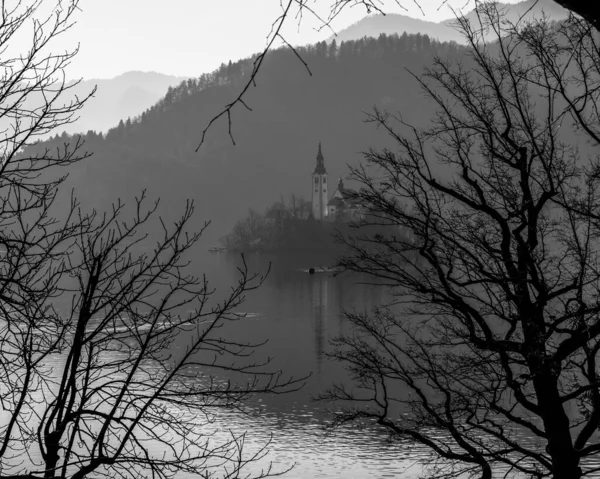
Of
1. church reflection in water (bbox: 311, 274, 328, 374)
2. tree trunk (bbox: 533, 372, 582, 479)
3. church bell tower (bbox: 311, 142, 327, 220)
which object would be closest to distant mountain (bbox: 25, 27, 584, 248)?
church bell tower (bbox: 311, 142, 327, 220)

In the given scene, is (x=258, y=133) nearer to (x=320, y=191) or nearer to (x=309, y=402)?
(x=320, y=191)

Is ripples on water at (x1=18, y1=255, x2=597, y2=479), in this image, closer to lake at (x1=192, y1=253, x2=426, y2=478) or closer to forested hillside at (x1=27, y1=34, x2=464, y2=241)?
lake at (x1=192, y1=253, x2=426, y2=478)

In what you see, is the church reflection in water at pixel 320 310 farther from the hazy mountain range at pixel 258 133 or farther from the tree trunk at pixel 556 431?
the hazy mountain range at pixel 258 133

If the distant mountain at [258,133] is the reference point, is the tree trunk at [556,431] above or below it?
below

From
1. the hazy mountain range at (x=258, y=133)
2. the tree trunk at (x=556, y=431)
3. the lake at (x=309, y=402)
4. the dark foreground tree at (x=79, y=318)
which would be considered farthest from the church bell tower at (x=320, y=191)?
the tree trunk at (x=556, y=431)

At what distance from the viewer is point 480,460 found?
594 cm

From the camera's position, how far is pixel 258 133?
171625 millimetres

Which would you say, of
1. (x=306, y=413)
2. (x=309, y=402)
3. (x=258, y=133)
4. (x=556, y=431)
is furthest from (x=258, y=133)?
(x=556, y=431)

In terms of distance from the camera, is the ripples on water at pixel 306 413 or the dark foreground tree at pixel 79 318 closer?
the dark foreground tree at pixel 79 318

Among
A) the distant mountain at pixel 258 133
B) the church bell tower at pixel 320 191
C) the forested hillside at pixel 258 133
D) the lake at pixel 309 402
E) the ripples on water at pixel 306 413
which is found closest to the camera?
the ripples on water at pixel 306 413

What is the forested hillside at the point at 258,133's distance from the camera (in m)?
149

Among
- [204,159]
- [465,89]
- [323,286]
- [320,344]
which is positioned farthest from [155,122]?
[465,89]

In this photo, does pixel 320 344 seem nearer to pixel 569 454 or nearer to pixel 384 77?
pixel 569 454

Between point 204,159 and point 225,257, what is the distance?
84.4m
